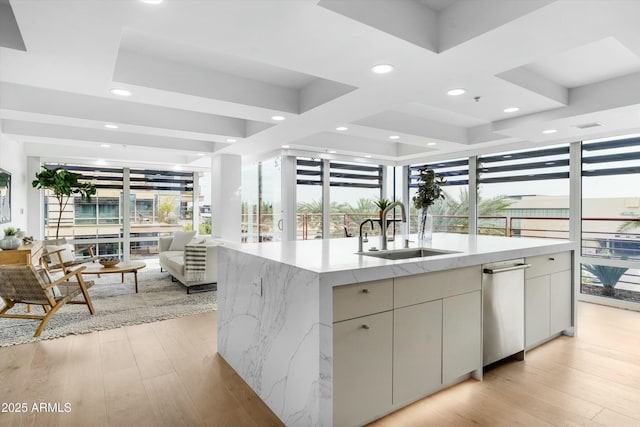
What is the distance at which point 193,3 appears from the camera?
1706mm

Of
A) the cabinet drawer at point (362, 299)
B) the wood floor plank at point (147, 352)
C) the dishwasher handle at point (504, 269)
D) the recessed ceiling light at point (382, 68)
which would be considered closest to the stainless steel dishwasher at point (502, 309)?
the dishwasher handle at point (504, 269)

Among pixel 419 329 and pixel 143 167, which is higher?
pixel 143 167

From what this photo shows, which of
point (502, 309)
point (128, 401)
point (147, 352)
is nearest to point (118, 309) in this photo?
point (147, 352)

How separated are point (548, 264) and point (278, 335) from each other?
2.45m

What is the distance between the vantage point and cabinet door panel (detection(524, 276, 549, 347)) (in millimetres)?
2869

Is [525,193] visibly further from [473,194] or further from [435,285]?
[435,285]

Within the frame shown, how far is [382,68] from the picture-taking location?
8.05 feet

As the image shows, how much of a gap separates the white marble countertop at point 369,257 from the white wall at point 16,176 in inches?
171

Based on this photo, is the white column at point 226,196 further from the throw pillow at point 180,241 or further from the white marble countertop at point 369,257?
the white marble countertop at point 369,257

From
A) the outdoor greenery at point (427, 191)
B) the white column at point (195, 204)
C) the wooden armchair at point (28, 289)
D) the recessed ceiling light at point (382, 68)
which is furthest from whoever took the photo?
the white column at point (195, 204)

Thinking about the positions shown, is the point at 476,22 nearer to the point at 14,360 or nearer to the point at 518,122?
the point at 518,122

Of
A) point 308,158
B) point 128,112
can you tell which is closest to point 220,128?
point 128,112

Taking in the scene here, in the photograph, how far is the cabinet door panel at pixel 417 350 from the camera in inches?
78.9

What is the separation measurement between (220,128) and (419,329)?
3.75 meters
